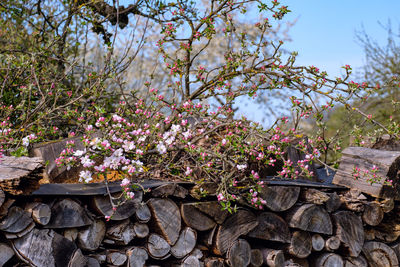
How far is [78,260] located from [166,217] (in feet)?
2.08

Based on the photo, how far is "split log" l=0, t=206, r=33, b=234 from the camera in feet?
7.55

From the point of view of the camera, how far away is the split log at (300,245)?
11.0ft

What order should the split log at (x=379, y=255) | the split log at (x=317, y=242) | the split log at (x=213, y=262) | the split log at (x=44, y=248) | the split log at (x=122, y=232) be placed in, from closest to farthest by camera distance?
the split log at (x=44, y=248) → the split log at (x=122, y=232) → the split log at (x=213, y=262) → the split log at (x=317, y=242) → the split log at (x=379, y=255)

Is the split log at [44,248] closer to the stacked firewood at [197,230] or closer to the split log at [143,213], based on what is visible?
the stacked firewood at [197,230]

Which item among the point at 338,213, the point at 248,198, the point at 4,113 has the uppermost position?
the point at 4,113

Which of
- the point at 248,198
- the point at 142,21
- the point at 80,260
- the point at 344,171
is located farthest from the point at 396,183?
the point at 142,21

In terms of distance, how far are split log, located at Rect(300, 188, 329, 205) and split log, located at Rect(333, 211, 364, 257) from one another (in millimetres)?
273

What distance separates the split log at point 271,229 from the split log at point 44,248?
140cm

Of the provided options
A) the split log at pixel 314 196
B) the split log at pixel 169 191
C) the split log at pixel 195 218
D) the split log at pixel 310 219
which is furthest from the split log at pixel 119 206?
the split log at pixel 314 196

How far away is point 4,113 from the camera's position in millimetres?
4086

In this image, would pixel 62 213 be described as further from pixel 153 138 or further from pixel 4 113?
pixel 4 113

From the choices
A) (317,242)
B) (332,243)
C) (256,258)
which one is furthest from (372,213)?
(256,258)

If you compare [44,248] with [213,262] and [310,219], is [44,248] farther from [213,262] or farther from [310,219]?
[310,219]

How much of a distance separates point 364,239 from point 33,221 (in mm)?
2855
